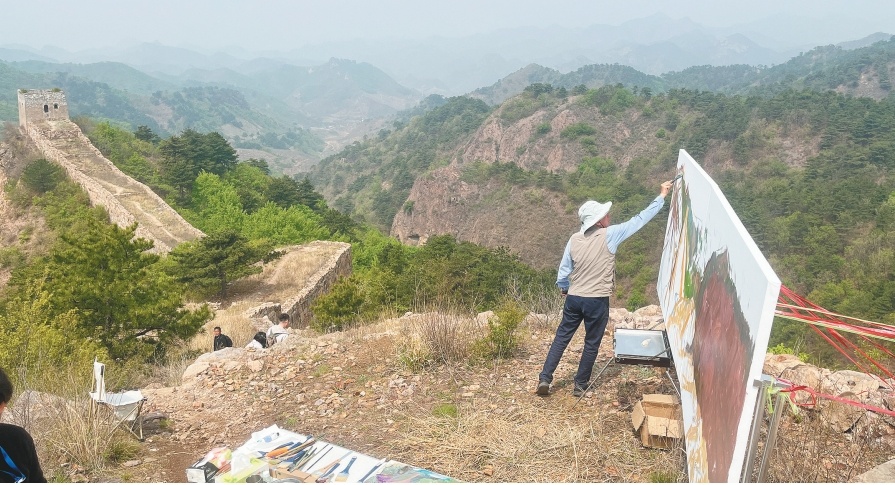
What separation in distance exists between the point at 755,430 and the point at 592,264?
2.33 m

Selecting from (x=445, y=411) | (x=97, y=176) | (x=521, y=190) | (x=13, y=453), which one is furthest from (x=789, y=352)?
(x=521, y=190)

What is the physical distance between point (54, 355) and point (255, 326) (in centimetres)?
557

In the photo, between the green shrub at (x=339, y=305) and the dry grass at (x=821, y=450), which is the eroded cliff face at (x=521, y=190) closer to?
the green shrub at (x=339, y=305)

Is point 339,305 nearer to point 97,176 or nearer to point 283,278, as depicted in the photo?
point 283,278

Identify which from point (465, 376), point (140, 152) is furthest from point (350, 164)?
point (465, 376)

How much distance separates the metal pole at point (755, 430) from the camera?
2270 mm

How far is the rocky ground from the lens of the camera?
391 centimetres

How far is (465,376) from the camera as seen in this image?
566cm

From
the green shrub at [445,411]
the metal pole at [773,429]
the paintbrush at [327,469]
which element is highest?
the metal pole at [773,429]

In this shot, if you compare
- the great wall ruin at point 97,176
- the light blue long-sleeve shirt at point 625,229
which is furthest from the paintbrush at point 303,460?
the great wall ruin at point 97,176

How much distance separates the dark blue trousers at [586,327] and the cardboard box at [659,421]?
612mm

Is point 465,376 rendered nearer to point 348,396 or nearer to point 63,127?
point 348,396

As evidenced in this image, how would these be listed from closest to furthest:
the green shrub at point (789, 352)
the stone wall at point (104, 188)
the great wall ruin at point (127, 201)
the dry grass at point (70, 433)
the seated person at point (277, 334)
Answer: the dry grass at point (70, 433) < the green shrub at point (789, 352) < the seated person at point (277, 334) < the great wall ruin at point (127, 201) < the stone wall at point (104, 188)

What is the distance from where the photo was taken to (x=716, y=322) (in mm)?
3025
